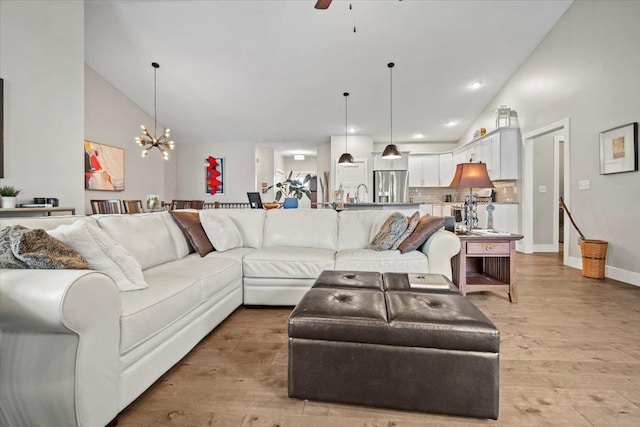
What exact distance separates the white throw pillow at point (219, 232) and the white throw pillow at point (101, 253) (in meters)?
1.17

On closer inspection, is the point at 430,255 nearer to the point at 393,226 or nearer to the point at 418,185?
the point at 393,226

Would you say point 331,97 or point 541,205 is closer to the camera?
point 541,205

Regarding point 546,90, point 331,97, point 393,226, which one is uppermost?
point 331,97

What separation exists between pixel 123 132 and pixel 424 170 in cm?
748

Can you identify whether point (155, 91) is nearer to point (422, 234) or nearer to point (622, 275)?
point (422, 234)

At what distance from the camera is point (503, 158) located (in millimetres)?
6000

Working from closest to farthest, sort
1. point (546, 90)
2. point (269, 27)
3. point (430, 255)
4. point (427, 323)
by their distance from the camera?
point (427, 323) → point (430, 255) → point (269, 27) → point (546, 90)

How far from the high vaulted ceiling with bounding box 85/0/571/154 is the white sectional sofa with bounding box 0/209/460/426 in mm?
3587

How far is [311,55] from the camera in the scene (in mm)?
5484

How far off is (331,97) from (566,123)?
4183 millimetres

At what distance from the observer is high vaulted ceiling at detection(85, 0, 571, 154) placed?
461 cm

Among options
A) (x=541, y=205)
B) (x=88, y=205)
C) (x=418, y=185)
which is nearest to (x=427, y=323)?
(x=541, y=205)

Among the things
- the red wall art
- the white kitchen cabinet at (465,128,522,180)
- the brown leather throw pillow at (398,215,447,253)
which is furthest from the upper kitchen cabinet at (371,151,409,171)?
the brown leather throw pillow at (398,215,447,253)

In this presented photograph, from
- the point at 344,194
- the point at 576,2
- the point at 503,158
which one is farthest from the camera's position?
the point at 344,194
